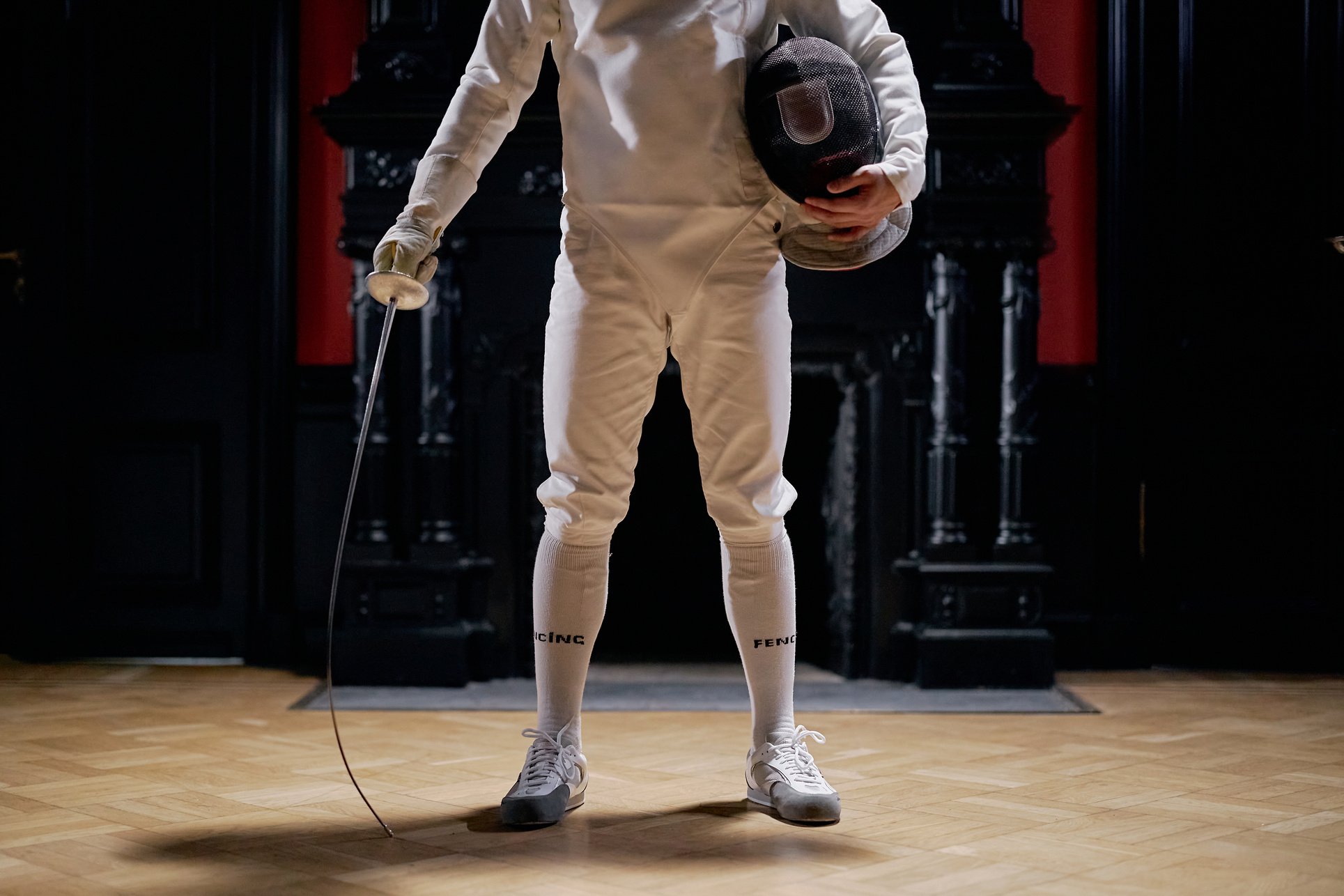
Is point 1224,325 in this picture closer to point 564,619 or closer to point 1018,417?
point 1018,417

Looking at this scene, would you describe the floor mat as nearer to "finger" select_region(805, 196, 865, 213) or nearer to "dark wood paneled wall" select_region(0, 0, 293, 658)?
"dark wood paneled wall" select_region(0, 0, 293, 658)

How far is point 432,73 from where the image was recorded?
312cm

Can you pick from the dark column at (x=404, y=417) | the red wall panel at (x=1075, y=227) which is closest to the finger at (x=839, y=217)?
the dark column at (x=404, y=417)

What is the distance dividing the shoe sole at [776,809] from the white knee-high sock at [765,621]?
65 millimetres

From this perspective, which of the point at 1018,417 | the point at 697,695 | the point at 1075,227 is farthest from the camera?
the point at 1075,227

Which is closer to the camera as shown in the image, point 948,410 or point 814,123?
point 814,123

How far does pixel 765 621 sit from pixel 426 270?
25.7 inches

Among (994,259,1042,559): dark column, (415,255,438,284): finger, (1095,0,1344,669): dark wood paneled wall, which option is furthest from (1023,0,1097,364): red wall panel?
(415,255,438,284): finger

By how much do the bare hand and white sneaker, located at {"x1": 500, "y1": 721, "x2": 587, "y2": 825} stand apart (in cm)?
76

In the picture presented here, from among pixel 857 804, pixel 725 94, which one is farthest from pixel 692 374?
pixel 857 804

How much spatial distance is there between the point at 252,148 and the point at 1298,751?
275 centimetres

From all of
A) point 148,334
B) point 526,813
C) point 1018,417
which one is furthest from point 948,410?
point 148,334

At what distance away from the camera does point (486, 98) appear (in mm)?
1794

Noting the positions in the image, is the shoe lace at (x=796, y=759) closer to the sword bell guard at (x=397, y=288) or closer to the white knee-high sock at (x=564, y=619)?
the white knee-high sock at (x=564, y=619)
